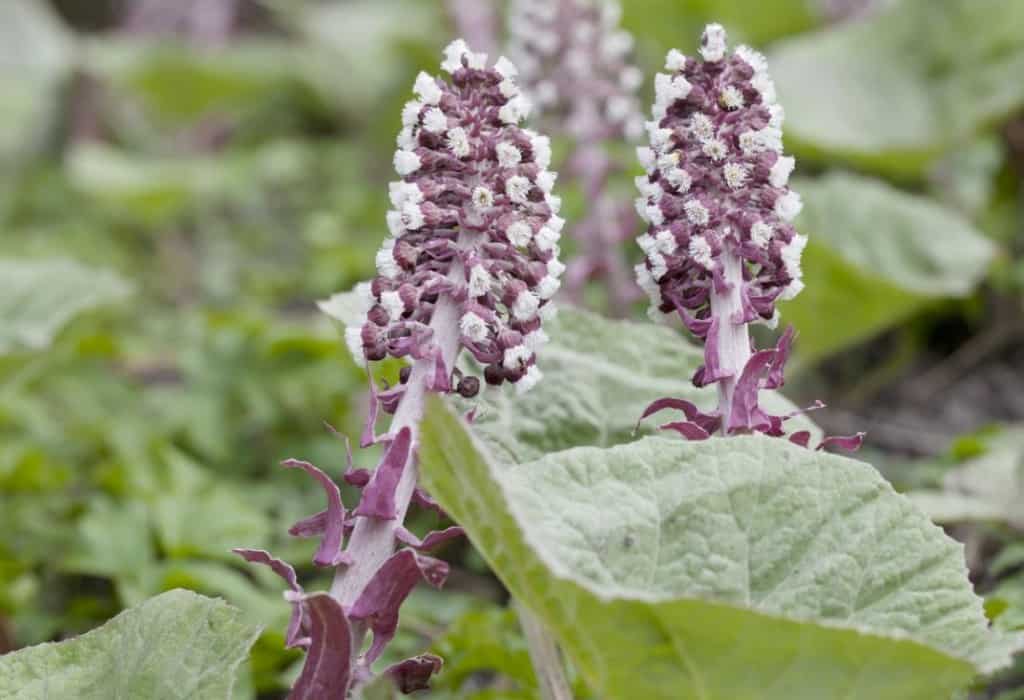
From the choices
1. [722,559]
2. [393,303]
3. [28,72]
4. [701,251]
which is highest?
[28,72]

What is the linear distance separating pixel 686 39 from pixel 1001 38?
4.04 feet

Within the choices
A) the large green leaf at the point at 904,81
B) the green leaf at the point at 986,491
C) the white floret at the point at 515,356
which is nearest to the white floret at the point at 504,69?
the white floret at the point at 515,356

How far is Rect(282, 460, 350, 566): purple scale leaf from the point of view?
1378 millimetres

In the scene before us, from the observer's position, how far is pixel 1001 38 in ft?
13.2

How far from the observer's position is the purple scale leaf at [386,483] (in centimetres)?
138

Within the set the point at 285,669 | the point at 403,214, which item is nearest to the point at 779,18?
the point at 285,669

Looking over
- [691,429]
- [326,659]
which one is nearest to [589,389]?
[691,429]

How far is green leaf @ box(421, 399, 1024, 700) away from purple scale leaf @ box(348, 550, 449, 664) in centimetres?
8

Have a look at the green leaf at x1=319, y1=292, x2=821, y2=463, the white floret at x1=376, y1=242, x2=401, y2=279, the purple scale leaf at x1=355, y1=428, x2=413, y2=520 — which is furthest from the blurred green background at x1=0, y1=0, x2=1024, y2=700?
the white floret at x1=376, y1=242, x2=401, y2=279

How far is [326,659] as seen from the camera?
4.36ft

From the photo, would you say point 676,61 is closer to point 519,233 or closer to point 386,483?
point 519,233

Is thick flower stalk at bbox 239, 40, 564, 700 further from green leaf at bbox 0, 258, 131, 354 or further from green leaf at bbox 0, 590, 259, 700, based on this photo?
green leaf at bbox 0, 258, 131, 354

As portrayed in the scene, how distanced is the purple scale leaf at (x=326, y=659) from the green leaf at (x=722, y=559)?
17 cm

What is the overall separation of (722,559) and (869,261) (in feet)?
7.11
